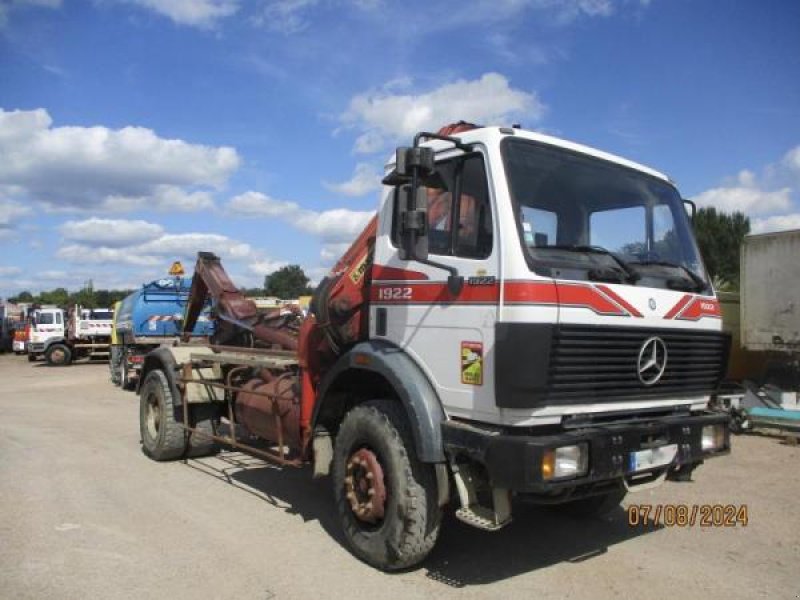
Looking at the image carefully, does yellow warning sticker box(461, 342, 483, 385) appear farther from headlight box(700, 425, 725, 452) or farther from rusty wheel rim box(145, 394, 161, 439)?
rusty wheel rim box(145, 394, 161, 439)

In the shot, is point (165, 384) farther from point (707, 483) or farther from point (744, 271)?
point (744, 271)

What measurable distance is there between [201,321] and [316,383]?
5056 mm

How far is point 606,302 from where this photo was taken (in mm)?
4090

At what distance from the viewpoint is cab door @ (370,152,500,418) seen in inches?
163

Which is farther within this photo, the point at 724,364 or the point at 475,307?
Result: the point at 724,364

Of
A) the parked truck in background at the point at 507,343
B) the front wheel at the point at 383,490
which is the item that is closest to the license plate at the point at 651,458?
the parked truck in background at the point at 507,343

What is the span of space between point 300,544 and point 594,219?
3246 mm

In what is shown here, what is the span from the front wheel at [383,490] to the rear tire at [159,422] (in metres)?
3.70

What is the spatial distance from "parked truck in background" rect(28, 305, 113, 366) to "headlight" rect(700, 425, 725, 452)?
26.5m

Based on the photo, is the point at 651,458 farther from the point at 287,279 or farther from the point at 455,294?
the point at 287,279

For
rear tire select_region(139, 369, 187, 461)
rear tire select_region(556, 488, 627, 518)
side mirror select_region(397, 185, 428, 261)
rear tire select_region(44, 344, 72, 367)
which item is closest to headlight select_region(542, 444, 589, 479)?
side mirror select_region(397, 185, 428, 261)

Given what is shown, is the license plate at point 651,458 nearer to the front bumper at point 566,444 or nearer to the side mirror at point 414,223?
the front bumper at point 566,444

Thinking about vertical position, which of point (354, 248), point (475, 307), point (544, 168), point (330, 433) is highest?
point (544, 168)

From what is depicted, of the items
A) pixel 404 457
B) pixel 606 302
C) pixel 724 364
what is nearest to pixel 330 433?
pixel 404 457
